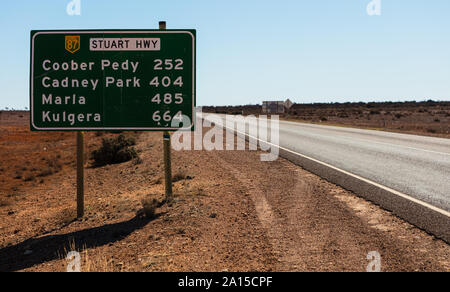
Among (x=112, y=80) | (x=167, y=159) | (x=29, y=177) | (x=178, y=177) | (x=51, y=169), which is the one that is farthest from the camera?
(x=51, y=169)

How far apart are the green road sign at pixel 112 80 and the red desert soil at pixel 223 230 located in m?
1.90

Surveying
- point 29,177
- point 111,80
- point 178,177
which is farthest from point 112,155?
point 111,80

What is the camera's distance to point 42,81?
7.99m

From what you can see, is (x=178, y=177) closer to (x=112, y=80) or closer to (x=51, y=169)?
(x=112, y=80)

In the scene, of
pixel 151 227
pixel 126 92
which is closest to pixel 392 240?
pixel 151 227

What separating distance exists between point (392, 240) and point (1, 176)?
1721 centimetres

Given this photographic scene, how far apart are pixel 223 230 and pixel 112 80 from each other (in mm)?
3846

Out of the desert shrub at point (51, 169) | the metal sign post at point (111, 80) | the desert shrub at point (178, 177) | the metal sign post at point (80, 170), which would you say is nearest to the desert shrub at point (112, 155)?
the desert shrub at point (51, 169)

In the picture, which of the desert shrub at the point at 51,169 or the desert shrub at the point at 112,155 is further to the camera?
the desert shrub at the point at 112,155

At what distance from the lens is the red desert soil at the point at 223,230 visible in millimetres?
5105

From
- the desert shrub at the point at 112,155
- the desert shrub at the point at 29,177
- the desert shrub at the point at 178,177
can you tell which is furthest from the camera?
the desert shrub at the point at 112,155

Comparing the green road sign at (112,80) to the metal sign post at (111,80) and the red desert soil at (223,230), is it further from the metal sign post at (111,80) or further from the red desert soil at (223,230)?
the red desert soil at (223,230)

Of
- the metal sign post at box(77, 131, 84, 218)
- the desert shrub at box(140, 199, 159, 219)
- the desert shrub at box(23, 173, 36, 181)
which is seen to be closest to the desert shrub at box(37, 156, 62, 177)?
the desert shrub at box(23, 173, 36, 181)

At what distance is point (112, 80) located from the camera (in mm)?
8094
